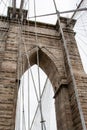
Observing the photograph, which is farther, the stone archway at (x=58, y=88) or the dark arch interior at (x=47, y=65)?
the dark arch interior at (x=47, y=65)

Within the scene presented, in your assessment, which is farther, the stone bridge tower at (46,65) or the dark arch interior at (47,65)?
the dark arch interior at (47,65)

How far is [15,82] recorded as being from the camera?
564 cm

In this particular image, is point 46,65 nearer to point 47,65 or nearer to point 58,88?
point 47,65

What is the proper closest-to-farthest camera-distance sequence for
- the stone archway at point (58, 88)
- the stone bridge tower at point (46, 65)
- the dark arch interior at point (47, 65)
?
1. the stone bridge tower at point (46, 65)
2. the stone archway at point (58, 88)
3. the dark arch interior at point (47, 65)

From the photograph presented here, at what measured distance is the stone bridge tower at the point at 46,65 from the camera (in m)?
5.26

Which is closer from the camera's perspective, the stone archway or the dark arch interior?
the stone archway

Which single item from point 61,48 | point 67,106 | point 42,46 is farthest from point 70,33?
point 67,106

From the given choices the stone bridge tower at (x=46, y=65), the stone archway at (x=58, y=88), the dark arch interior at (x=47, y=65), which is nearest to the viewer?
the stone bridge tower at (x=46, y=65)

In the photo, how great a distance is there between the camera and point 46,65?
7.33m

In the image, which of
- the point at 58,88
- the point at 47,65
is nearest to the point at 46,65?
the point at 47,65

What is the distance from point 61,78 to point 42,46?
5.40ft

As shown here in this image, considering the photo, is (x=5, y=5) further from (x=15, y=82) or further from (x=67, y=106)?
(x=67, y=106)

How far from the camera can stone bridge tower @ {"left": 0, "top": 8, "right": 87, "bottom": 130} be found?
5262mm

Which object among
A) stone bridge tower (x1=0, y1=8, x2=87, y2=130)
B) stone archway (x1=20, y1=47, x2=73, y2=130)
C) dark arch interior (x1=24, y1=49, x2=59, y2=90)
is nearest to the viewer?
stone bridge tower (x1=0, y1=8, x2=87, y2=130)
